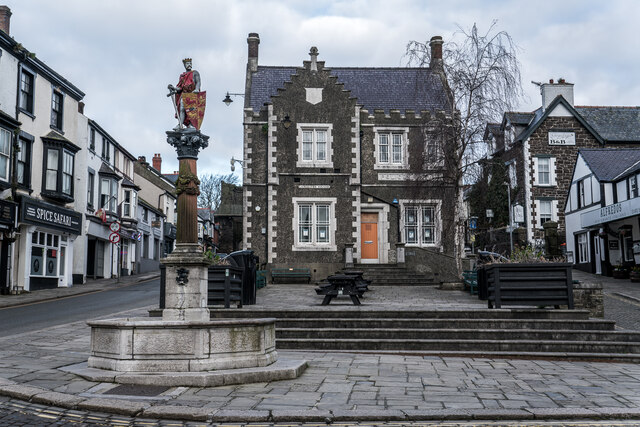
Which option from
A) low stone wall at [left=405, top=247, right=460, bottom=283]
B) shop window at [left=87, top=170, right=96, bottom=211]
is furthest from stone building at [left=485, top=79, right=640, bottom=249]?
shop window at [left=87, top=170, right=96, bottom=211]

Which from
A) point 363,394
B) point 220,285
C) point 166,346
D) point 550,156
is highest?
point 550,156

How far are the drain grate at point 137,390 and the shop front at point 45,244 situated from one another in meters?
18.3

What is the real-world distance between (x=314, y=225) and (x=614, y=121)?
2443 centimetres

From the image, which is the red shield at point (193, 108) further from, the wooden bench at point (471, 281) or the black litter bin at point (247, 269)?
the wooden bench at point (471, 281)

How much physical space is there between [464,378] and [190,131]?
19.1 ft

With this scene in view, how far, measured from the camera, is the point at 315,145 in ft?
92.6

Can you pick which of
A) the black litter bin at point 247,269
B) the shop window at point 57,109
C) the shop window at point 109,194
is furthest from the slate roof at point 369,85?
the black litter bin at point 247,269

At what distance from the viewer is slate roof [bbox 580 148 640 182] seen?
31.4 m

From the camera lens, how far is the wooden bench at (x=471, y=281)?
18.6 m

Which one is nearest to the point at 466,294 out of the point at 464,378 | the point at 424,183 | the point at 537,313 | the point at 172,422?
the point at 424,183

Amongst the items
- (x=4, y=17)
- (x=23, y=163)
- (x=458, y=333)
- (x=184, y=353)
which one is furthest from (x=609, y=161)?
(x=4, y=17)

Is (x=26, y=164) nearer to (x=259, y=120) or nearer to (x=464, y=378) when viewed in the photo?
(x=259, y=120)

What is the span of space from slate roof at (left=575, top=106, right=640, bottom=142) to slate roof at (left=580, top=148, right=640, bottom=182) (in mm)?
4028

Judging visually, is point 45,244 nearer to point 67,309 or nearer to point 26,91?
point 26,91
